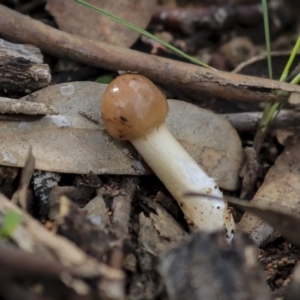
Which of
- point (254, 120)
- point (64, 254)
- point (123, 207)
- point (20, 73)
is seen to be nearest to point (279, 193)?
point (254, 120)

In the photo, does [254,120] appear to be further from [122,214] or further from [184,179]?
[122,214]

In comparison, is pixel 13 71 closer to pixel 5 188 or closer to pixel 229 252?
pixel 5 188

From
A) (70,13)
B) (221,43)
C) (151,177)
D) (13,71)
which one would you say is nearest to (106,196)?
(151,177)

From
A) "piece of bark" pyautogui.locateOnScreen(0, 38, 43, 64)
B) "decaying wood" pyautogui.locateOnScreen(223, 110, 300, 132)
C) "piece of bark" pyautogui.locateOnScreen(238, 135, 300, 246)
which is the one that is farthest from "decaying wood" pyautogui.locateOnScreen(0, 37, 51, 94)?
"piece of bark" pyautogui.locateOnScreen(238, 135, 300, 246)

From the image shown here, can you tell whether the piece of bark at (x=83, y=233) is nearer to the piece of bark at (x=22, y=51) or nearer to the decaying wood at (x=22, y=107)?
the decaying wood at (x=22, y=107)

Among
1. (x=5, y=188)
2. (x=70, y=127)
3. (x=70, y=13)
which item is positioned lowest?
(x=5, y=188)

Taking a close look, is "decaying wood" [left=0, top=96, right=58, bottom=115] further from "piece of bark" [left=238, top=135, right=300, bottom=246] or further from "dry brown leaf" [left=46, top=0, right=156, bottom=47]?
"piece of bark" [left=238, top=135, right=300, bottom=246]
